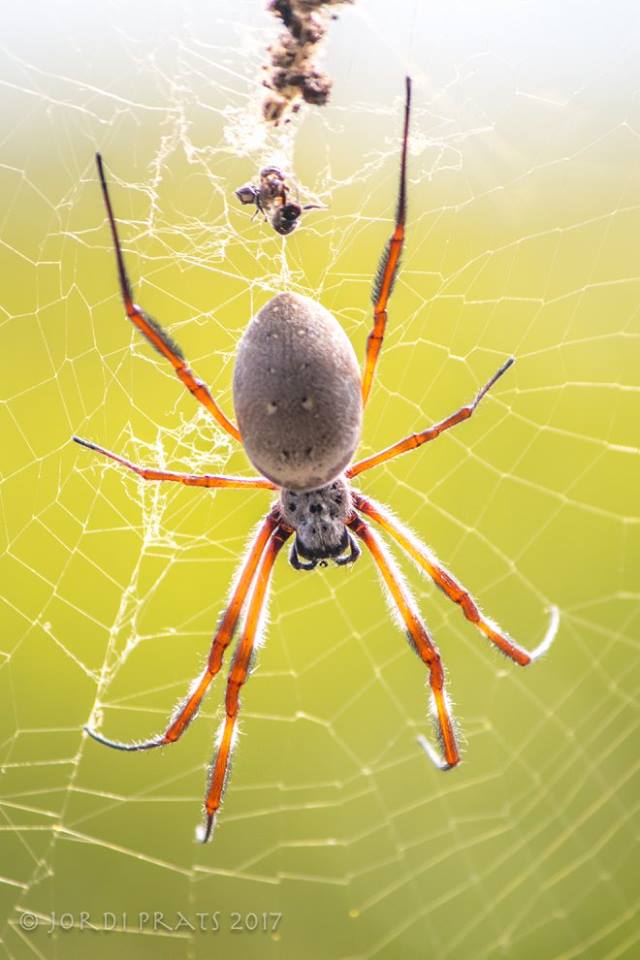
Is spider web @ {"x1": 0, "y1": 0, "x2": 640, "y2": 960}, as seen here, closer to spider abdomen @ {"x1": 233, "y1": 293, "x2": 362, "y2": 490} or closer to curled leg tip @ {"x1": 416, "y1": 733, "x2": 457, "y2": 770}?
spider abdomen @ {"x1": 233, "y1": 293, "x2": 362, "y2": 490}

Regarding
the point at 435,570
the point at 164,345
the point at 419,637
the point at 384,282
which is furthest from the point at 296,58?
the point at 419,637

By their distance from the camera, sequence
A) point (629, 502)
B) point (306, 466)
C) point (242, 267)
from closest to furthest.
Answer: point (306, 466) → point (242, 267) → point (629, 502)

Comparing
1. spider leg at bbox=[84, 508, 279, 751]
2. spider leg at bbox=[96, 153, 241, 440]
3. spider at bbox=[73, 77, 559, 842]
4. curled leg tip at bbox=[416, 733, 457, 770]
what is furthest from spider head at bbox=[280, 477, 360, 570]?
curled leg tip at bbox=[416, 733, 457, 770]

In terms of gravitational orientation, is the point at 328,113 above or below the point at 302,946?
Answer: above

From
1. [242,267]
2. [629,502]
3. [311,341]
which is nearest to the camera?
[311,341]

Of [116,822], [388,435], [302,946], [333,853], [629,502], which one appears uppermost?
[388,435]

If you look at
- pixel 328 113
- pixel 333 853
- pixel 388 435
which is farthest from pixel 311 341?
pixel 333 853

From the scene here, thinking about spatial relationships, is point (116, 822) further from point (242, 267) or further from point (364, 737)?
point (242, 267)
